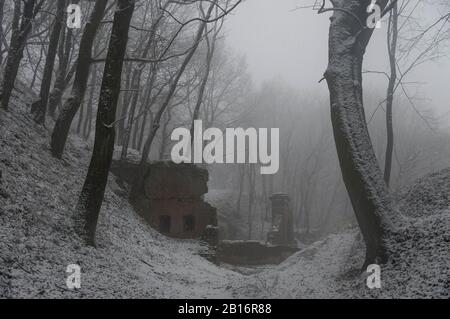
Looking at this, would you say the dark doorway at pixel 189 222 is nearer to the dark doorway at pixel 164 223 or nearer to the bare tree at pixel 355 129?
the dark doorway at pixel 164 223

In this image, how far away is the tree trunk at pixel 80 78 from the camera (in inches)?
438

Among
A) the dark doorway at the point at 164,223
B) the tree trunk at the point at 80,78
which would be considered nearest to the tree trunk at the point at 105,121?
the tree trunk at the point at 80,78

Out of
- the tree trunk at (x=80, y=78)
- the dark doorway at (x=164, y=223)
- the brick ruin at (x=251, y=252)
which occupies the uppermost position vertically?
the tree trunk at (x=80, y=78)

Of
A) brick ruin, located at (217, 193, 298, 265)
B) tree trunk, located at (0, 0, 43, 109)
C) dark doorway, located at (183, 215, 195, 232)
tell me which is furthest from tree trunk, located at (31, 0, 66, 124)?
brick ruin, located at (217, 193, 298, 265)

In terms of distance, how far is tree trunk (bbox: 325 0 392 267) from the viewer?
6.46 m

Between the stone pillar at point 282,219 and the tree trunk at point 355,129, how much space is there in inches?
755

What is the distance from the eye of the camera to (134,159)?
719 inches

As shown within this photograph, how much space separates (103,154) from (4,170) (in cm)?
228

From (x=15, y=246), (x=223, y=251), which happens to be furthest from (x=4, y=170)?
(x=223, y=251)

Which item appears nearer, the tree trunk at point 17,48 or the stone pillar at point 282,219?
the tree trunk at point 17,48

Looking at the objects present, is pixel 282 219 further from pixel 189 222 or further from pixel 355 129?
pixel 355 129
